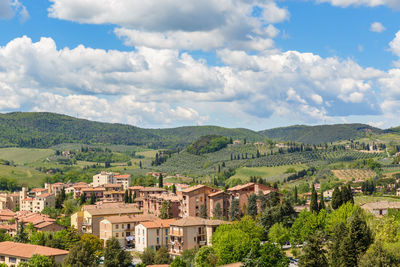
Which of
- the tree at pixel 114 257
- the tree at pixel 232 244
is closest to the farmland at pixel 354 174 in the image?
the tree at pixel 232 244

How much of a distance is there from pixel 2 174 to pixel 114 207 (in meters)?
111

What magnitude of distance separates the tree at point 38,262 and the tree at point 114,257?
25.7ft

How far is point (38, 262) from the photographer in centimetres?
6456

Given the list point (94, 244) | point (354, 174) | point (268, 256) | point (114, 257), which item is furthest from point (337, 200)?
point (354, 174)

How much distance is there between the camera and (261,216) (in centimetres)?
8844

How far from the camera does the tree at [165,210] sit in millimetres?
98688

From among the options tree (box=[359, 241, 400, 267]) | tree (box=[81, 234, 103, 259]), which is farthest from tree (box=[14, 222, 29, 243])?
tree (box=[359, 241, 400, 267])

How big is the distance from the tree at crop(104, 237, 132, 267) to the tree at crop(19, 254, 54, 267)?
7830 millimetres

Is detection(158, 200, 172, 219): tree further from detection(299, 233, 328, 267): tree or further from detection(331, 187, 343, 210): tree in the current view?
detection(299, 233, 328, 267): tree

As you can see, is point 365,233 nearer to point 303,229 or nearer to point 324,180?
point 303,229

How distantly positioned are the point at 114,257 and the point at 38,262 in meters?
10.5

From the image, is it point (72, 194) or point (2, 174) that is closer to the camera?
point (72, 194)

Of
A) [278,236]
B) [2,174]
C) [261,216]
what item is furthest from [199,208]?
[2,174]

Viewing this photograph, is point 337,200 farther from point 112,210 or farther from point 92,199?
point 92,199
